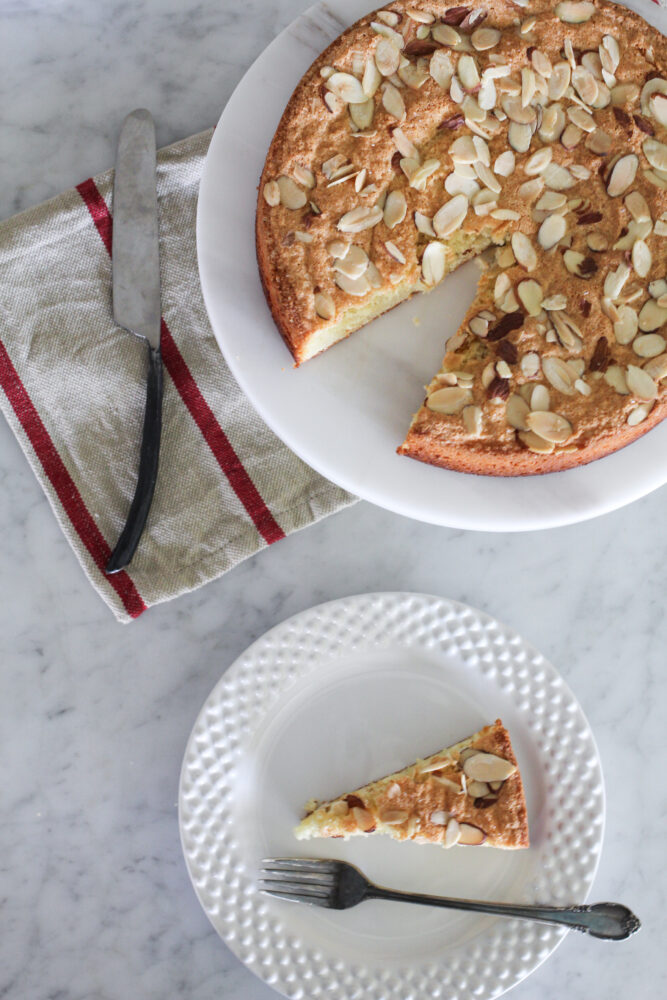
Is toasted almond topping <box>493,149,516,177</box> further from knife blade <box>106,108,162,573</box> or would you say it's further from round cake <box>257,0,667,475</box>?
knife blade <box>106,108,162,573</box>

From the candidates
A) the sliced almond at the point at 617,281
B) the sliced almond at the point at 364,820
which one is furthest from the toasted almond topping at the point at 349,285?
the sliced almond at the point at 364,820

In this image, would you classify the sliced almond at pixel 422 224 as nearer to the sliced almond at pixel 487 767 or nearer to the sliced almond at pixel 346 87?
the sliced almond at pixel 346 87

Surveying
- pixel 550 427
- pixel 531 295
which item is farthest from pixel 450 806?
pixel 531 295

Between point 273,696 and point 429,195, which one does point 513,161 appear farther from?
point 273,696

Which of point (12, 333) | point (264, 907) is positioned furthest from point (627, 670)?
point (12, 333)

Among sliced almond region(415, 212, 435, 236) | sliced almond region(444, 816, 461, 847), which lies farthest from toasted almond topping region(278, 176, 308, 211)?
sliced almond region(444, 816, 461, 847)

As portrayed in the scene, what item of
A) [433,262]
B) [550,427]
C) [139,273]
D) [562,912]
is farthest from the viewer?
[139,273]

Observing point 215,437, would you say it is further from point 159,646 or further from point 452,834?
point 452,834
